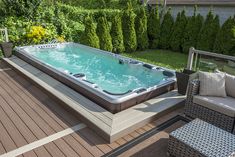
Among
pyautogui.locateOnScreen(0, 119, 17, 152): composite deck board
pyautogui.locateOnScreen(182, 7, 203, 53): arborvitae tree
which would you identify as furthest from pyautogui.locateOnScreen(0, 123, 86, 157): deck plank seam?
pyautogui.locateOnScreen(182, 7, 203, 53): arborvitae tree

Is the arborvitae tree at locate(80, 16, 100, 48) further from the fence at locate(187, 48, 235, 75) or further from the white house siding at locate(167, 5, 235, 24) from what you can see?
the white house siding at locate(167, 5, 235, 24)

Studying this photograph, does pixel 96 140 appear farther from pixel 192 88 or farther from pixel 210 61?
pixel 210 61

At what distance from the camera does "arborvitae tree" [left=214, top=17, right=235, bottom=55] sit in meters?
7.82

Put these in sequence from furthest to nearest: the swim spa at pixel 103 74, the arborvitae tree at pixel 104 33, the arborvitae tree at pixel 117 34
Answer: the arborvitae tree at pixel 117 34, the arborvitae tree at pixel 104 33, the swim spa at pixel 103 74

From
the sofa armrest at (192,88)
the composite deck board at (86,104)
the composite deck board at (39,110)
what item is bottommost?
the composite deck board at (39,110)

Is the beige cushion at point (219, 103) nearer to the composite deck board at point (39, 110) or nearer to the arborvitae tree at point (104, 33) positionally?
the composite deck board at point (39, 110)

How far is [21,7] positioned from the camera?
25.4 ft

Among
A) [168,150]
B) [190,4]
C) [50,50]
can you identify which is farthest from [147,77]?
[190,4]

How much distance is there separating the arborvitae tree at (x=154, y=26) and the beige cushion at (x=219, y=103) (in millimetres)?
6941

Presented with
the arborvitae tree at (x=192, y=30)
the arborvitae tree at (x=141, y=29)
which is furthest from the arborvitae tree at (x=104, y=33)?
the arborvitae tree at (x=192, y=30)

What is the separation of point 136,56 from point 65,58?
9.75 feet

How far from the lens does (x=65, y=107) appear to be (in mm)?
3855

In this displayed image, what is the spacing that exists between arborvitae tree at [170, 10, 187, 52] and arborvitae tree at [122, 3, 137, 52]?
188cm

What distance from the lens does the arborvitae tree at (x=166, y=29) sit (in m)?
9.80
